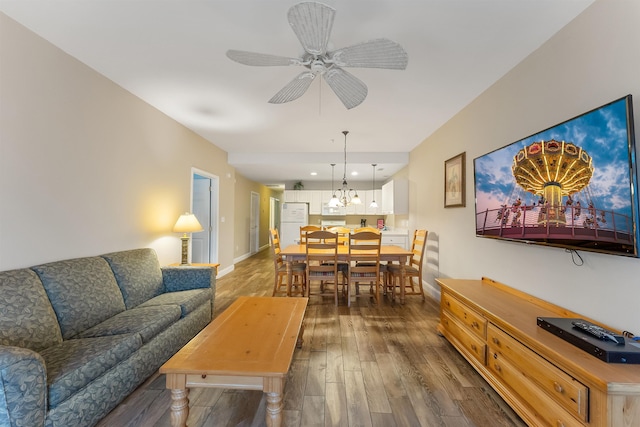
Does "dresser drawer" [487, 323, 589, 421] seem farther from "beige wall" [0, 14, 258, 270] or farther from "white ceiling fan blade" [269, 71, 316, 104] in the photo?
"beige wall" [0, 14, 258, 270]

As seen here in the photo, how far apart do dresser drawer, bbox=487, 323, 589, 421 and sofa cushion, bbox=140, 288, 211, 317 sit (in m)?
2.51

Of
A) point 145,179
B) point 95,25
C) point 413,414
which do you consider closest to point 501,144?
point 413,414

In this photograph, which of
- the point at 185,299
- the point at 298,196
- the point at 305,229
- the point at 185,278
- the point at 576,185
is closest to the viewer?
the point at 576,185

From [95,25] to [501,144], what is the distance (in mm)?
3380

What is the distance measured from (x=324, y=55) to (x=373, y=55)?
31 centimetres

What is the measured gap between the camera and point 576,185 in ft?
5.11

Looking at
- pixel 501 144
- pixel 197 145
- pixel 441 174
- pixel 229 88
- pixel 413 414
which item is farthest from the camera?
pixel 197 145

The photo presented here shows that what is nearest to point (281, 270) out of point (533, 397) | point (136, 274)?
point (136, 274)

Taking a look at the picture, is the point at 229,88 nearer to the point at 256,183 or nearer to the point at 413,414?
the point at 413,414

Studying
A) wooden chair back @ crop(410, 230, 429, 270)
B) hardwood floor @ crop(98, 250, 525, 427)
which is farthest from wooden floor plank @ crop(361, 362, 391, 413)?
wooden chair back @ crop(410, 230, 429, 270)

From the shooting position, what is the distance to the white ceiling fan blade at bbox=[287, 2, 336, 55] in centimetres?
127

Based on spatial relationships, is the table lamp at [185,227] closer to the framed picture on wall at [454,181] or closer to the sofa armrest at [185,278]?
the sofa armrest at [185,278]

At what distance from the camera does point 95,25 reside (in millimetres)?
1876

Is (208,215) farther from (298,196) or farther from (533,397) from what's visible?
(533,397)
